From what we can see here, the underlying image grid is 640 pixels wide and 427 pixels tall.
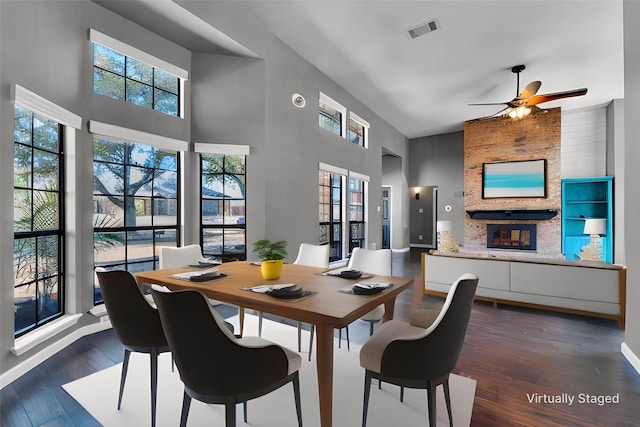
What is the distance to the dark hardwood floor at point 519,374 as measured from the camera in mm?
1830

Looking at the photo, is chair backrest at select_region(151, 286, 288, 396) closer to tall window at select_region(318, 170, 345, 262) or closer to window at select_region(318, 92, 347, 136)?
tall window at select_region(318, 170, 345, 262)

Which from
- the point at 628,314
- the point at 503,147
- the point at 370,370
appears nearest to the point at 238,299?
the point at 370,370

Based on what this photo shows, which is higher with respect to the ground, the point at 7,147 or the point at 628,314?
the point at 7,147

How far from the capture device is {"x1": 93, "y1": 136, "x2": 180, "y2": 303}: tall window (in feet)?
10.7

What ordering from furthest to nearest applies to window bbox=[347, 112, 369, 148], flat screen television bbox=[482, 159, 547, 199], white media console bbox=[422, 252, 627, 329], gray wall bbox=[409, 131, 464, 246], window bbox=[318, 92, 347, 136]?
1. gray wall bbox=[409, 131, 464, 246]
2. flat screen television bbox=[482, 159, 547, 199]
3. window bbox=[347, 112, 369, 148]
4. window bbox=[318, 92, 347, 136]
5. white media console bbox=[422, 252, 627, 329]

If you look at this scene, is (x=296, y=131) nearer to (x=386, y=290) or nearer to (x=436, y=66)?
(x=436, y=66)

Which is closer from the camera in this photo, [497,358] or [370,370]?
[370,370]

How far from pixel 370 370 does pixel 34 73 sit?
3206mm

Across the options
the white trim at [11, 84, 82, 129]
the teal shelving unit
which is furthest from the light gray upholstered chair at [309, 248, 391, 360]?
the teal shelving unit

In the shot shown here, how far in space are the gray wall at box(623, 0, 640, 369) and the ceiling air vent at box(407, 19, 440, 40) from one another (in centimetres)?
187

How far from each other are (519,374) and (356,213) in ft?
16.2

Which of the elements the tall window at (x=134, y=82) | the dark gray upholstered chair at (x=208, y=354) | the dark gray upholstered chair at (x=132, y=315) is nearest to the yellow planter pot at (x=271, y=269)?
the dark gray upholstered chair at (x=132, y=315)

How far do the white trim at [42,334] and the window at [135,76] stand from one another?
222 centimetres

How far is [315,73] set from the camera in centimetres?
530
